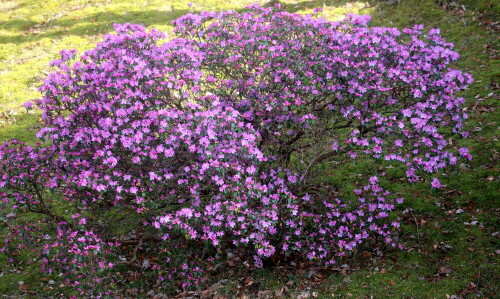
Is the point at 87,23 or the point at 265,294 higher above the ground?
the point at 87,23

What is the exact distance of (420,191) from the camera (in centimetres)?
958

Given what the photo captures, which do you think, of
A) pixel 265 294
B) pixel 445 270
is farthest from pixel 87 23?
pixel 445 270

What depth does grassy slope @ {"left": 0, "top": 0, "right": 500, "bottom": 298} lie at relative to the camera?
280 inches

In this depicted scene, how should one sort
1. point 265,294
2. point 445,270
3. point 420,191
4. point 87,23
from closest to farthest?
point 445,270
point 265,294
point 420,191
point 87,23

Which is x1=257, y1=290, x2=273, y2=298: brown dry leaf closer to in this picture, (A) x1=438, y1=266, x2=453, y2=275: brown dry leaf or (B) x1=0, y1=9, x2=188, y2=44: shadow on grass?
(A) x1=438, y1=266, x2=453, y2=275: brown dry leaf

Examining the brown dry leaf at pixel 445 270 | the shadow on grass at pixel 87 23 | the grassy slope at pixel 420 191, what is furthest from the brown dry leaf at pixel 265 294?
the shadow on grass at pixel 87 23

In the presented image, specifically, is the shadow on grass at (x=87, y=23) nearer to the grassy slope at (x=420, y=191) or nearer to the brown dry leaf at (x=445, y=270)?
the grassy slope at (x=420, y=191)

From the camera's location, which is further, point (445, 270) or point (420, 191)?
A: point (420, 191)

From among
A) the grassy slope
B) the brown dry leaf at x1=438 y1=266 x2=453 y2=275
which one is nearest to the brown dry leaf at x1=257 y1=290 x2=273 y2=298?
the grassy slope

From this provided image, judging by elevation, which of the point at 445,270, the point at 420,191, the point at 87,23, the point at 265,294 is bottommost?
the point at 265,294

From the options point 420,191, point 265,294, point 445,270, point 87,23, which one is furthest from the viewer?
point 87,23

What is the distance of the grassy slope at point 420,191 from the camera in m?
7.11

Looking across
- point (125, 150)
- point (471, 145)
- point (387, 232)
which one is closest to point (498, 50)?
point (471, 145)

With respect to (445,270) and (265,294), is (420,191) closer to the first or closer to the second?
(445,270)
